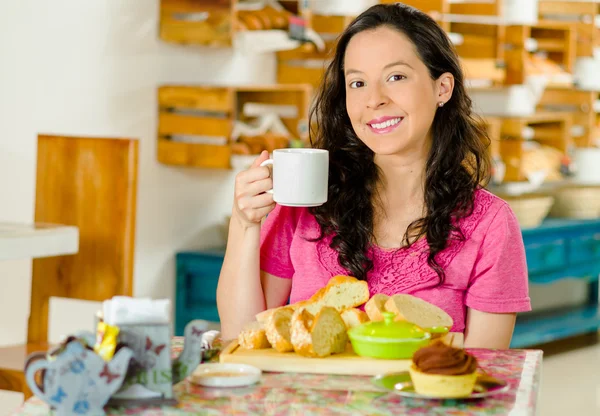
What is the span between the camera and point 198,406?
1.24 metres

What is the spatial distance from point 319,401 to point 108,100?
96.1 inches

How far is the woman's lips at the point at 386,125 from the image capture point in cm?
193

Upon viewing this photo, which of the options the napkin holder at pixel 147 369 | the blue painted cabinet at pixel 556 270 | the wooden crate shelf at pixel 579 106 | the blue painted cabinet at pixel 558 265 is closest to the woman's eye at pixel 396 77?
the napkin holder at pixel 147 369

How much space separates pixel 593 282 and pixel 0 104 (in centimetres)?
397

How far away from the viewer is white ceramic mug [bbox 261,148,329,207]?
1679 millimetres

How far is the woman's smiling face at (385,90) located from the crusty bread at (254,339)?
0.58 m

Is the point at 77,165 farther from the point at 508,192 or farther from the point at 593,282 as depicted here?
the point at 593,282

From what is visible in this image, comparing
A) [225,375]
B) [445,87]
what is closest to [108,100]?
[445,87]

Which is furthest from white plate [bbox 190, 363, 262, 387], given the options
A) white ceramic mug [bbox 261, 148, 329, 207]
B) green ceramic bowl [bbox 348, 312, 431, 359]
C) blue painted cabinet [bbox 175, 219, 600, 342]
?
blue painted cabinet [bbox 175, 219, 600, 342]

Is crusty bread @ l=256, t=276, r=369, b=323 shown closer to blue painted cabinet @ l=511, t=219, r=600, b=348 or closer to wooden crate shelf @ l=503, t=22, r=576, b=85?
blue painted cabinet @ l=511, t=219, r=600, b=348

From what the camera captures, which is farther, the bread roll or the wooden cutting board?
the bread roll

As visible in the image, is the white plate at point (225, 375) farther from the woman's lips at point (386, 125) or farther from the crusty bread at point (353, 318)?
the woman's lips at point (386, 125)

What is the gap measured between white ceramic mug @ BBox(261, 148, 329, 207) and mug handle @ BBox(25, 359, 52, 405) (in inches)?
24.5

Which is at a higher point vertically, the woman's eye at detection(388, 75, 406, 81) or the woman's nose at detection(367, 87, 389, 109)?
the woman's eye at detection(388, 75, 406, 81)
